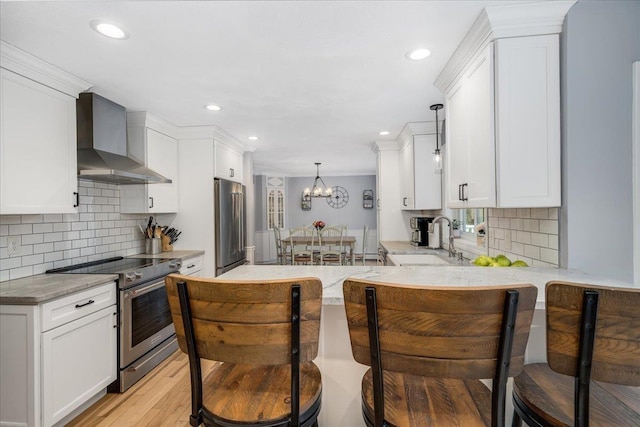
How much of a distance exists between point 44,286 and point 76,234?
870 mm

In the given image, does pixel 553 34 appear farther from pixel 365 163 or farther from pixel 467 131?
pixel 365 163

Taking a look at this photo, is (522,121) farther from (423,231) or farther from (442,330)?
(423,231)

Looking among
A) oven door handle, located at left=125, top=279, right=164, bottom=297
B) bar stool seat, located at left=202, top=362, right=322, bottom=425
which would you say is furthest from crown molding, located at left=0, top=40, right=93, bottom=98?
bar stool seat, located at left=202, top=362, right=322, bottom=425

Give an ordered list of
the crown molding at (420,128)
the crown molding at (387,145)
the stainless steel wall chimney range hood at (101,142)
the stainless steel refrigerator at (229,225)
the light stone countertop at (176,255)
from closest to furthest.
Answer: the stainless steel wall chimney range hood at (101,142), the light stone countertop at (176,255), the crown molding at (420,128), the stainless steel refrigerator at (229,225), the crown molding at (387,145)

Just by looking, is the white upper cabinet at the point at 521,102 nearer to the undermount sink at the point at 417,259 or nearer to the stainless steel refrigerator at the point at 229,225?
the undermount sink at the point at 417,259

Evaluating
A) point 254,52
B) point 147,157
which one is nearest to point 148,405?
point 147,157

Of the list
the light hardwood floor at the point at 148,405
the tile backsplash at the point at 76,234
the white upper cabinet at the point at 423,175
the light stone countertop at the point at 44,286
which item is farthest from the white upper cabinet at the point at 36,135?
the white upper cabinet at the point at 423,175

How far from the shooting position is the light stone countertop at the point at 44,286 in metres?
1.75

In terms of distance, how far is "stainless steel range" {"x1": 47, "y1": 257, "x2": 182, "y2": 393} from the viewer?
92.1 inches

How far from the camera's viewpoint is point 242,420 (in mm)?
904

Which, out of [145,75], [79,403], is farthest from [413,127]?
[79,403]

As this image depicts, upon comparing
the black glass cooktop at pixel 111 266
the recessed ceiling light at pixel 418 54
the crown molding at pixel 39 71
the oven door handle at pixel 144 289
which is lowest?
the oven door handle at pixel 144 289

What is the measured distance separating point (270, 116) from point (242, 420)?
290 centimetres

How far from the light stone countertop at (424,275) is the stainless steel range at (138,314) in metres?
1.27
